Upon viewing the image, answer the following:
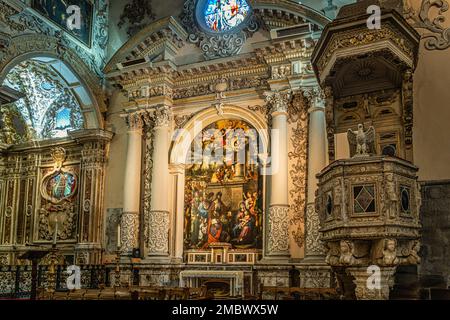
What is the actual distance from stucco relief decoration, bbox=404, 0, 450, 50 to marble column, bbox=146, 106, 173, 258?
6656 mm

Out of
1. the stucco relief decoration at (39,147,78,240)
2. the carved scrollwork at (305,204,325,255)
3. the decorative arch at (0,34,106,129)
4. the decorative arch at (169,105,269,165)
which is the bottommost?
the carved scrollwork at (305,204,325,255)

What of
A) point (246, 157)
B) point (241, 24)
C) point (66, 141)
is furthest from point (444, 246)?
point (66, 141)

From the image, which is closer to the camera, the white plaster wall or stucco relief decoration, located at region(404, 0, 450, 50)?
stucco relief decoration, located at region(404, 0, 450, 50)

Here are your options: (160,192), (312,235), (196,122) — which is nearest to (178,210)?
(160,192)

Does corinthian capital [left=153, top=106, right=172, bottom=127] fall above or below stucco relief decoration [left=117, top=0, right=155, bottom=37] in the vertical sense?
below

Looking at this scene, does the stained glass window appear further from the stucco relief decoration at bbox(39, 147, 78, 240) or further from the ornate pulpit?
the ornate pulpit

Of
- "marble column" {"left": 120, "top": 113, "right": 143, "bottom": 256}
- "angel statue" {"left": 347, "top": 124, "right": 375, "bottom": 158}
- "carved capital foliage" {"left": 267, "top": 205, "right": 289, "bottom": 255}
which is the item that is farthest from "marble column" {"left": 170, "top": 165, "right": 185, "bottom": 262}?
"angel statue" {"left": 347, "top": 124, "right": 375, "bottom": 158}

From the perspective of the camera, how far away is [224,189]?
12141 mm

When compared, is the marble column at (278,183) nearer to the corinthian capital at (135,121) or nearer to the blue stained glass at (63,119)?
the corinthian capital at (135,121)

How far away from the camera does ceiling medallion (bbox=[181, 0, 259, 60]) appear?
41.1 feet

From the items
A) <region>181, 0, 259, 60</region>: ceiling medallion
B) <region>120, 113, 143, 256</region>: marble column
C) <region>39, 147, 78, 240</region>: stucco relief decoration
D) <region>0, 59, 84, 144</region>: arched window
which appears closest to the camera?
<region>120, 113, 143, 256</region>: marble column

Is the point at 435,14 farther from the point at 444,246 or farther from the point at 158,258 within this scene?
the point at 158,258

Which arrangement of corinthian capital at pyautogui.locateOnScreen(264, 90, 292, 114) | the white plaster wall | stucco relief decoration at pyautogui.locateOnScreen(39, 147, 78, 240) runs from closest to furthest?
1. corinthian capital at pyautogui.locateOnScreen(264, 90, 292, 114)
2. the white plaster wall
3. stucco relief decoration at pyautogui.locateOnScreen(39, 147, 78, 240)

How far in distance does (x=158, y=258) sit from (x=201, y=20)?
6.26 meters
